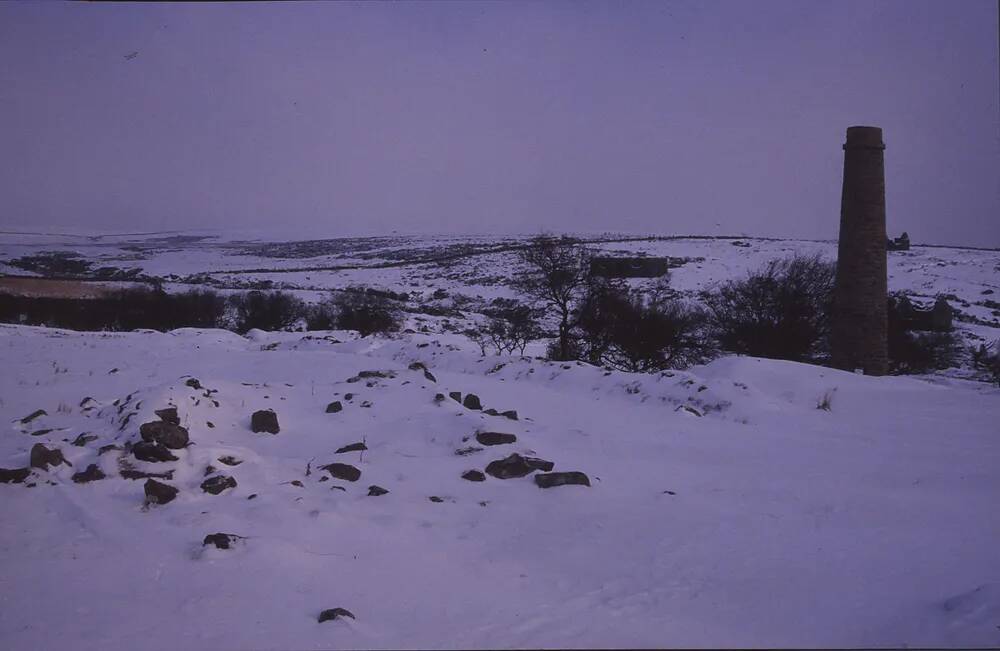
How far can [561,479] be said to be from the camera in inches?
229

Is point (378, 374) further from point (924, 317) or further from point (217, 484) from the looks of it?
point (924, 317)

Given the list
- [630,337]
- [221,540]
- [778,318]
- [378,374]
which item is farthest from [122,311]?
[778,318]

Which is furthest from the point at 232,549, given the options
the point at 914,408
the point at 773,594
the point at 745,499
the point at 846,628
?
the point at 914,408

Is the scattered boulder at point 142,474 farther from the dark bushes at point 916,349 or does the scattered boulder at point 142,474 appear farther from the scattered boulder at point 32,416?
the dark bushes at point 916,349

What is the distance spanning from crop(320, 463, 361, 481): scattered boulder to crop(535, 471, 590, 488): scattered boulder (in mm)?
1844

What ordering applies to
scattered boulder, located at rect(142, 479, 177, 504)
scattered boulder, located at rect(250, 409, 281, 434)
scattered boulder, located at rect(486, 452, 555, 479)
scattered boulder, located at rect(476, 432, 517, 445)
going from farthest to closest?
scattered boulder, located at rect(250, 409, 281, 434) → scattered boulder, located at rect(476, 432, 517, 445) → scattered boulder, located at rect(486, 452, 555, 479) → scattered boulder, located at rect(142, 479, 177, 504)

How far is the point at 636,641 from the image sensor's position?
299 cm

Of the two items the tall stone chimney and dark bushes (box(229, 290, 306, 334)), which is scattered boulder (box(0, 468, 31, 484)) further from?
dark bushes (box(229, 290, 306, 334))

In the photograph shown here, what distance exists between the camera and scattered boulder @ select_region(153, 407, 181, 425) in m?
6.44

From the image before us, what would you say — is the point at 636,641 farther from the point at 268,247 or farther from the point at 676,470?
the point at 268,247

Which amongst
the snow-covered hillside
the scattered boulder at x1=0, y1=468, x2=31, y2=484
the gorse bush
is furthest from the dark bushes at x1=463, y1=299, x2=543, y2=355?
the scattered boulder at x1=0, y1=468, x2=31, y2=484

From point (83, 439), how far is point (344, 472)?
290cm

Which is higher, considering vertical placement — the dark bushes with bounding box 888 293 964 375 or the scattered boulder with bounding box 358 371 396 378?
the scattered boulder with bounding box 358 371 396 378

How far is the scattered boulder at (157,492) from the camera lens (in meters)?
5.06
